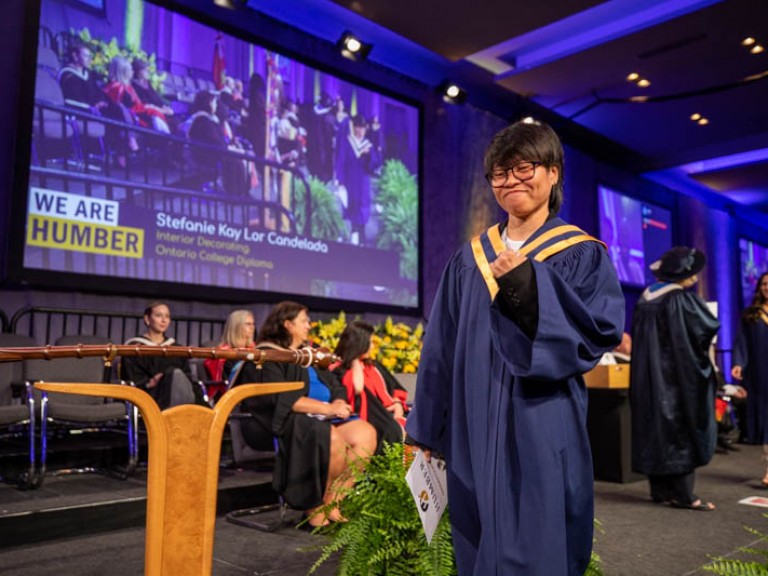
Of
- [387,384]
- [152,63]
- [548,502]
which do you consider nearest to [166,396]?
[387,384]

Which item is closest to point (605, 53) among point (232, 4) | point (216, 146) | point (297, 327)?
point (232, 4)

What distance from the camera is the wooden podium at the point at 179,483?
6.20ft

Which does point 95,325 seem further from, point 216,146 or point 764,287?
point 764,287

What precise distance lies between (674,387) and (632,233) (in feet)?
24.8

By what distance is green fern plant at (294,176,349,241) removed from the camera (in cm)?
Result: 685

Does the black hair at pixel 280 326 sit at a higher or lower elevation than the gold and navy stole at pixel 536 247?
lower

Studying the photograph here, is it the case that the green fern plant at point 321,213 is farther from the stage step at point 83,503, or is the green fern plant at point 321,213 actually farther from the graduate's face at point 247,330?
the stage step at point 83,503

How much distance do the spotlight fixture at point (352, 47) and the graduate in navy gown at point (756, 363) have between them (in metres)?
4.46

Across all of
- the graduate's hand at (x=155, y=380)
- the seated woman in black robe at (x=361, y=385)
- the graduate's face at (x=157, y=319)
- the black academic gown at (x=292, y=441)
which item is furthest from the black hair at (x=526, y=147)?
the graduate's face at (x=157, y=319)

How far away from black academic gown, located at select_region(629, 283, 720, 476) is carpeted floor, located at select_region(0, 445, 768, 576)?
Answer: 1.15ft

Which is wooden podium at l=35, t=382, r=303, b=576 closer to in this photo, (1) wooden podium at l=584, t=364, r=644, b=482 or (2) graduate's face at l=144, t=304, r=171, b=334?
(2) graduate's face at l=144, t=304, r=171, b=334

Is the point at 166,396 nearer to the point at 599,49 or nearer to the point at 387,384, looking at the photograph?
the point at 387,384

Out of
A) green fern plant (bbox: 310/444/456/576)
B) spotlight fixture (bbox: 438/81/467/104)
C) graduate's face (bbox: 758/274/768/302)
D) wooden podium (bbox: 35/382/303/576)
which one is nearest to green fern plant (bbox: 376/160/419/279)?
spotlight fixture (bbox: 438/81/467/104)

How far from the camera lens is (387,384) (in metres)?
4.87
